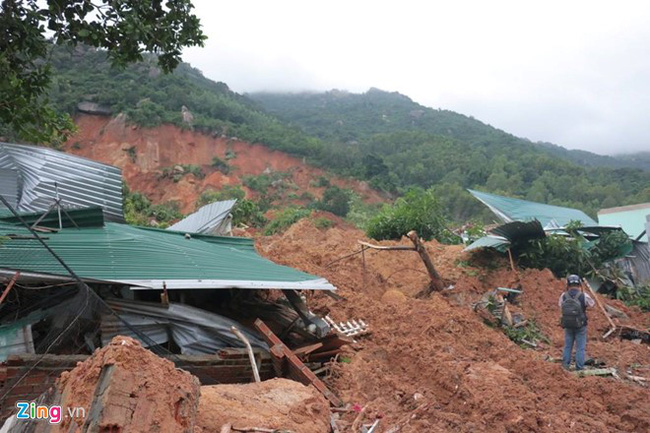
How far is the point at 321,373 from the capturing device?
559 cm

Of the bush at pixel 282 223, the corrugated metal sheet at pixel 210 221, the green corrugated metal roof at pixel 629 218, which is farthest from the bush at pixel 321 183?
the corrugated metal sheet at pixel 210 221

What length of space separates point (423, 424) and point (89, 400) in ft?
9.38

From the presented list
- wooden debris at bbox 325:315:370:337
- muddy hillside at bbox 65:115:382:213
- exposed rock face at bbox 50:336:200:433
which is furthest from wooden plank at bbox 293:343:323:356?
muddy hillside at bbox 65:115:382:213

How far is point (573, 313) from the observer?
6977 mm

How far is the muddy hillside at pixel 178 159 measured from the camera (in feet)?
111

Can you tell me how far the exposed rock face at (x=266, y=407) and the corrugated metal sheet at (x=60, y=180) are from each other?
569 cm

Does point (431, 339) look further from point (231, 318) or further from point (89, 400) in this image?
point (89, 400)

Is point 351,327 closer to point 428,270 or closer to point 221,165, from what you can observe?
point 428,270

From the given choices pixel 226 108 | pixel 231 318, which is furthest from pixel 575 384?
pixel 226 108

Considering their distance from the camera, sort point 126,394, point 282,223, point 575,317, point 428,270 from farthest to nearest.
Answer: point 282,223, point 428,270, point 575,317, point 126,394

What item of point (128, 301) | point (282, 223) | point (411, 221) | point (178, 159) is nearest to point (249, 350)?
point (128, 301)

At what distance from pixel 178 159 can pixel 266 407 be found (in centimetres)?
3435

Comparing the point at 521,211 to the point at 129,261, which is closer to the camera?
the point at 129,261

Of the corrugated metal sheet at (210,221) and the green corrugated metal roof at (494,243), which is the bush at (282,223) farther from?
the green corrugated metal roof at (494,243)
